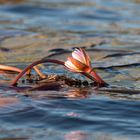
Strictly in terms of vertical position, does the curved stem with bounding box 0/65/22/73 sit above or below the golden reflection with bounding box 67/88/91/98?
above

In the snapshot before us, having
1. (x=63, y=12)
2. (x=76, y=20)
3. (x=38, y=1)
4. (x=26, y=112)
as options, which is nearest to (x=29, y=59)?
(x=26, y=112)

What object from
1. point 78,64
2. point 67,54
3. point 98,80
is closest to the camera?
point 78,64

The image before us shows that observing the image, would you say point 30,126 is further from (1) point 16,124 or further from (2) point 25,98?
(2) point 25,98

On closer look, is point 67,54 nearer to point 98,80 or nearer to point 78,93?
point 98,80

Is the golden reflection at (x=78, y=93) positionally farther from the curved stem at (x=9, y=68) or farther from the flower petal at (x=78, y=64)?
the curved stem at (x=9, y=68)

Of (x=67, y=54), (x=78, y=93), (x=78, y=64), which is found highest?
(x=67, y=54)

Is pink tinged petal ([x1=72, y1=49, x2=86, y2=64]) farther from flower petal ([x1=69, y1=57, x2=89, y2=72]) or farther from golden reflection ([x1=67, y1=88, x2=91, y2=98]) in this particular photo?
golden reflection ([x1=67, y1=88, x2=91, y2=98])

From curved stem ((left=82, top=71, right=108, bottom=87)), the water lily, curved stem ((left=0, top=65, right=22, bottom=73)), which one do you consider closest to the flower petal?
the water lily

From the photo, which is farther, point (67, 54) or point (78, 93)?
point (67, 54)

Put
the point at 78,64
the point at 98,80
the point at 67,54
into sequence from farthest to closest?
1. the point at 67,54
2. the point at 98,80
3. the point at 78,64

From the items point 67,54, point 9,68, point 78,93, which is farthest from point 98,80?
point 67,54
